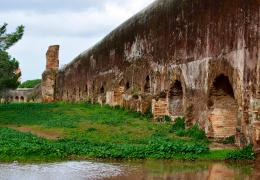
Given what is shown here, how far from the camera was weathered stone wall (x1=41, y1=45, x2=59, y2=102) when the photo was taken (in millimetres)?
39250

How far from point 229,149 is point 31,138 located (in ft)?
14.3

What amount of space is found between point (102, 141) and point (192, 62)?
4119 mm

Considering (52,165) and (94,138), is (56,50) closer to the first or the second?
(94,138)

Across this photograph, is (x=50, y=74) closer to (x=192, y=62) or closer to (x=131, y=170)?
(x=192, y=62)

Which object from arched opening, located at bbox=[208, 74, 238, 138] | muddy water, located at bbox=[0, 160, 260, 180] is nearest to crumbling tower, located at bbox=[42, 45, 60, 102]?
arched opening, located at bbox=[208, 74, 238, 138]

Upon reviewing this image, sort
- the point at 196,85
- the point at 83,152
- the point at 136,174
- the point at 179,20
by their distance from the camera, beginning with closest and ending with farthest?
the point at 136,174
the point at 83,152
the point at 196,85
the point at 179,20

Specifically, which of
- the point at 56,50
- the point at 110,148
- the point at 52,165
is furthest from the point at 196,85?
the point at 56,50

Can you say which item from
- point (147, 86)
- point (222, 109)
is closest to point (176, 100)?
point (147, 86)

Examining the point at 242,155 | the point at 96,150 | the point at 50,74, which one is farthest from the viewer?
the point at 50,74

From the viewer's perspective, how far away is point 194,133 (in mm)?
13570

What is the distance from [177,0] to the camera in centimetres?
1664

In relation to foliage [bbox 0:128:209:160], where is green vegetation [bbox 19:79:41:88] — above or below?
above

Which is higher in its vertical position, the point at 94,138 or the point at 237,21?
the point at 237,21

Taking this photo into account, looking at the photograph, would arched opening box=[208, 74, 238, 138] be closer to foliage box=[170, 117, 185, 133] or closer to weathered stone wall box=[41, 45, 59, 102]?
foliage box=[170, 117, 185, 133]
